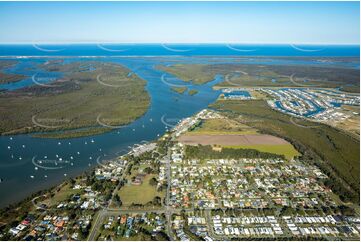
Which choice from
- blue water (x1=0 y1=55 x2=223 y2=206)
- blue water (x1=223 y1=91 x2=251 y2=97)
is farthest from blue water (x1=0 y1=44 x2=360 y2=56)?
blue water (x1=0 y1=55 x2=223 y2=206)

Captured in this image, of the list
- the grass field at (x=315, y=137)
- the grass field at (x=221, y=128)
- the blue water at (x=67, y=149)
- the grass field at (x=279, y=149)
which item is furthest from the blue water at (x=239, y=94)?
the grass field at (x=279, y=149)

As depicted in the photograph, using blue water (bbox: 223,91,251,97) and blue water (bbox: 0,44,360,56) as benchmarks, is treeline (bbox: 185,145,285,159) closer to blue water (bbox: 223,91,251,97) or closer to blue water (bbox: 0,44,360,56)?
blue water (bbox: 223,91,251,97)

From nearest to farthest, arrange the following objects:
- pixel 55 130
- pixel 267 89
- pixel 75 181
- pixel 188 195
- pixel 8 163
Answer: pixel 188 195 < pixel 75 181 < pixel 8 163 < pixel 55 130 < pixel 267 89

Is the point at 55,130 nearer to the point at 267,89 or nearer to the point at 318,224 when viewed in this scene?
the point at 318,224

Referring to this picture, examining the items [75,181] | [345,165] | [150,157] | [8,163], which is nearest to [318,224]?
[345,165]

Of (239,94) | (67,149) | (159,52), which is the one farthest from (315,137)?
(159,52)

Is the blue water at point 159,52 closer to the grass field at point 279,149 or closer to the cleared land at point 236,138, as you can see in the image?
the cleared land at point 236,138

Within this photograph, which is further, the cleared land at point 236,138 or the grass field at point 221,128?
the grass field at point 221,128
